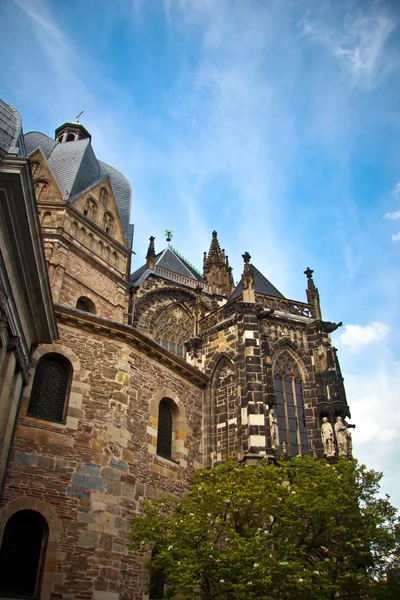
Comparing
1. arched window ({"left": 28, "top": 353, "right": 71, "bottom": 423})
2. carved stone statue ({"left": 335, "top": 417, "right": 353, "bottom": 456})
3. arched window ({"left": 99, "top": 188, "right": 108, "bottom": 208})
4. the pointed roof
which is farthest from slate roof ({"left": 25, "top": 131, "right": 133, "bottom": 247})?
carved stone statue ({"left": 335, "top": 417, "right": 353, "bottom": 456})

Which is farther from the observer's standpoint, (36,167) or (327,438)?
(36,167)

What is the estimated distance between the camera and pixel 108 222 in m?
26.2

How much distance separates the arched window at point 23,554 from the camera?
10.4 m

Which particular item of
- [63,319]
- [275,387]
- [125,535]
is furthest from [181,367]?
[125,535]

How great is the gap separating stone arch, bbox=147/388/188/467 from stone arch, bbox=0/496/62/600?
3304mm

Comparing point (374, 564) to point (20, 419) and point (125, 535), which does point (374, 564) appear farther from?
point (20, 419)

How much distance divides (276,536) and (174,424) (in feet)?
17.1

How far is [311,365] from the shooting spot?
17.8m

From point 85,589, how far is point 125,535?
1393 mm

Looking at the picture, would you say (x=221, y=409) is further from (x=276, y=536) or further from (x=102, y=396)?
(x=276, y=536)

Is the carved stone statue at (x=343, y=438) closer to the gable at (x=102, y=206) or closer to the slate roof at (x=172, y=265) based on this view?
the gable at (x=102, y=206)

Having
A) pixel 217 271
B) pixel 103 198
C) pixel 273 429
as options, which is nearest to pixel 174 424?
pixel 273 429

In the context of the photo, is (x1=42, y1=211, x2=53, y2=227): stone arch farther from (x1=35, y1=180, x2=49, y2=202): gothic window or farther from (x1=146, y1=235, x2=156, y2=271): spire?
(x1=146, y1=235, x2=156, y2=271): spire

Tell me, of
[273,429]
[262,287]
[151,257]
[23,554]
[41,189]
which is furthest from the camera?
[151,257]
